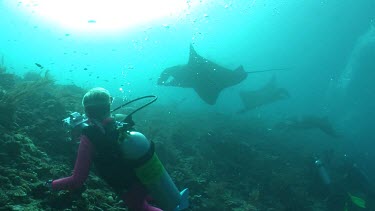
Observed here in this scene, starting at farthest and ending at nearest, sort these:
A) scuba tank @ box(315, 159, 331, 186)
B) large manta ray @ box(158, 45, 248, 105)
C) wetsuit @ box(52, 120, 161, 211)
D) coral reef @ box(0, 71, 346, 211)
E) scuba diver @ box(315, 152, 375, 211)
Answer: large manta ray @ box(158, 45, 248, 105)
scuba tank @ box(315, 159, 331, 186)
scuba diver @ box(315, 152, 375, 211)
coral reef @ box(0, 71, 346, 211)
wetsuit @ box(52, 120, 161, 211)

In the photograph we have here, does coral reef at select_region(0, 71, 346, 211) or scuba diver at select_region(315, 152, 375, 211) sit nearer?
coral reef at select_region(0, 71, 346, 211)

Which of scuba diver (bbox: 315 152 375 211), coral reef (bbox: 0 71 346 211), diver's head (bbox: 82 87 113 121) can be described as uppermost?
diver's head (bbox: 82 87 113 121)

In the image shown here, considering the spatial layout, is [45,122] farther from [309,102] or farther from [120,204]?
[309,102]

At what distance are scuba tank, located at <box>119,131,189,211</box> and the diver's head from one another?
388 mm

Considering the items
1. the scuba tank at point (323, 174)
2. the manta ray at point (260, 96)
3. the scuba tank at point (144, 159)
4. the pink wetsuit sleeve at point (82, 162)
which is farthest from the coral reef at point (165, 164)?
the manta ray at point (260, 96)

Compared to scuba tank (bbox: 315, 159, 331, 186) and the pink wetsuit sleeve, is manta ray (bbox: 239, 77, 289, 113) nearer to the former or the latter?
scuba tank (bbox: 315, 159, 331, 186)

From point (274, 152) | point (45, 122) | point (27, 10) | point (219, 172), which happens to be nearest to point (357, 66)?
point (274, 152)

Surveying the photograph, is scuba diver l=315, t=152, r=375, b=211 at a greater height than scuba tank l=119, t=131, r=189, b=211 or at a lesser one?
lesser

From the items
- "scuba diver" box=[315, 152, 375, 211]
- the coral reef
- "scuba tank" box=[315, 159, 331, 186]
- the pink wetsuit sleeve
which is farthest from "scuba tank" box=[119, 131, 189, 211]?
A: "scuba tank" box=[315, 159, 331, 186]

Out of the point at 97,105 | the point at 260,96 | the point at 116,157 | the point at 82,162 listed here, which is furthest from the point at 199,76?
the point at 82,162

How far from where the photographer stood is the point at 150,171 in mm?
3617

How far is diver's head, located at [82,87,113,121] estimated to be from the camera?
11.7ft

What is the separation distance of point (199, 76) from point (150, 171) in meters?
11.7

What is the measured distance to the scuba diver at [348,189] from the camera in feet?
36.8
